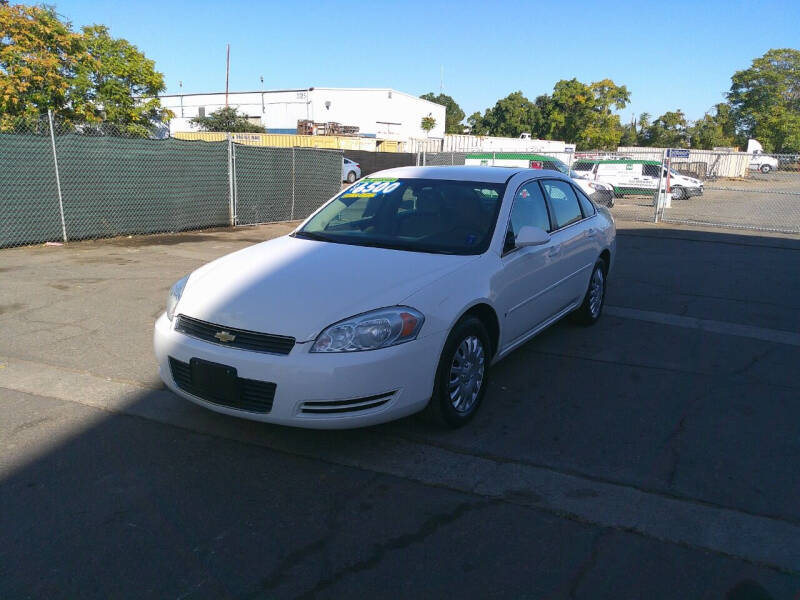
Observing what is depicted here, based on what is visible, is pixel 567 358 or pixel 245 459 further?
pixel 567 358

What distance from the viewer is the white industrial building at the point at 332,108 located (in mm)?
69438

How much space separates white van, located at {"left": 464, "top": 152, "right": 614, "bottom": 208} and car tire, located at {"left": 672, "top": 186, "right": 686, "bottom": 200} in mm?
6086

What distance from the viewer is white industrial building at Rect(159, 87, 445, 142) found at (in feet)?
228

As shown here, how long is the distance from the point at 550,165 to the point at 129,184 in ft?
48.0

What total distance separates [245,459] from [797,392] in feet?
13.5

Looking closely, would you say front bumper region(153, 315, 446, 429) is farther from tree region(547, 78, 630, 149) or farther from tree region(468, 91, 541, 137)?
tree region(468, 91, 541, 137)

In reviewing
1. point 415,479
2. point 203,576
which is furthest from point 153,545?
point 415,479

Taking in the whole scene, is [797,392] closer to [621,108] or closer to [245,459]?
[245,459]

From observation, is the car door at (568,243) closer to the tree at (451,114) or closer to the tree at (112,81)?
the tree at (112,81)

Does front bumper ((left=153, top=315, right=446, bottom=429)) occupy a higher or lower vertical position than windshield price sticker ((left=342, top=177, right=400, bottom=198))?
lower

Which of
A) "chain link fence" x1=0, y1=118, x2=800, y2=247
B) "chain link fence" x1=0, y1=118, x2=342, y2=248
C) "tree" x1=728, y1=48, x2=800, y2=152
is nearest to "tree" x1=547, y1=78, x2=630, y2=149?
"tree" x1=728, y1=48, x2=800, y2=152

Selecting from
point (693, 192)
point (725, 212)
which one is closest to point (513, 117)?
point (693, 192)

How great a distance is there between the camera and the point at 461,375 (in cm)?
387

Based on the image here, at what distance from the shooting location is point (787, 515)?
10.0 ft
